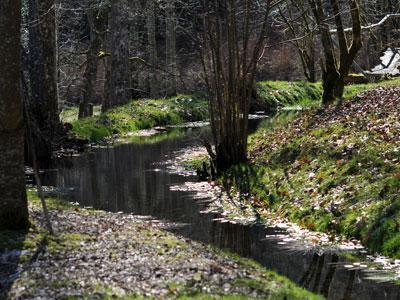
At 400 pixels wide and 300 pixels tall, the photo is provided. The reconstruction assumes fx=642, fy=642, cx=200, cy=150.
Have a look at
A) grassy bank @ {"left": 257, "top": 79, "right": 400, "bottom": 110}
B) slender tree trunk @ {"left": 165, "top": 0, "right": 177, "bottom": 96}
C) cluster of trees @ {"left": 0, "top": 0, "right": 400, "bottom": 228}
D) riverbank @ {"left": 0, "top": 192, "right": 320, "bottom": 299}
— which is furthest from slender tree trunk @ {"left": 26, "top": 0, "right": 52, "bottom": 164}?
grassy bank @ {"left": 257, "top": 79, "right": 400, "bottom": 110}

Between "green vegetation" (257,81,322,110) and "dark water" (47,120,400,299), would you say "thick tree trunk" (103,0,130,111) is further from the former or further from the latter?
"green vegetation" (257,81,322,110)

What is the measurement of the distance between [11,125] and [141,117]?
71.2 feet

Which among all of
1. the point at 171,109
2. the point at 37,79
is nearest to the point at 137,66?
the point at 171,109

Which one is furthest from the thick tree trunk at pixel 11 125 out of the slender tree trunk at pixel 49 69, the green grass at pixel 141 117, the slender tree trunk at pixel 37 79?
the green grass at pixel 141 117

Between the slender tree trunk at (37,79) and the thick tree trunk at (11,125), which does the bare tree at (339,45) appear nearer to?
the slender tree trunk at (37,79)

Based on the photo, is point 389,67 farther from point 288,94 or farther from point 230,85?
point 230,85

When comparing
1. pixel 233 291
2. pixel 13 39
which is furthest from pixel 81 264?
pixel 13 39

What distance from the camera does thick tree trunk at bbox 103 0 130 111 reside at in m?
30.2

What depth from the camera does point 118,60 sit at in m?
30.8

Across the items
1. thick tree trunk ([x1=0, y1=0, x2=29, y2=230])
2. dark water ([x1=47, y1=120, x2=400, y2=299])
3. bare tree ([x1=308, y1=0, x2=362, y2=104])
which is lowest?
dark water ([x1=47, y1=120, x2=400, y2=299])

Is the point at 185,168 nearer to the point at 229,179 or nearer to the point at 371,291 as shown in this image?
the point at 229,179

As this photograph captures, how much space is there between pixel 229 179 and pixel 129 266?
7.82 meters

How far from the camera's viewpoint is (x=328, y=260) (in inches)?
383

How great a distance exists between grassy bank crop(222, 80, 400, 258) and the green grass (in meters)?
9.31
